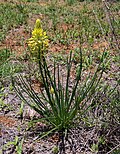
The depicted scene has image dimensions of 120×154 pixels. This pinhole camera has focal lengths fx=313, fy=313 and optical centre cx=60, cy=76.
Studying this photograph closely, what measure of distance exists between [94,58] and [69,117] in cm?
218

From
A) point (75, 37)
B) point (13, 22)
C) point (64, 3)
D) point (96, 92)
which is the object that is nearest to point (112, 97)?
point (96, 92)

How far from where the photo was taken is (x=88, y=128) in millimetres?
2818

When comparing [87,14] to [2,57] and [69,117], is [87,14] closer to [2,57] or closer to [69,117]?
[2,57]

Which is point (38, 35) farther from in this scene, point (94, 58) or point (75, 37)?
point (75, 37)

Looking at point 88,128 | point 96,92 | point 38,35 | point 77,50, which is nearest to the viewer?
point 38,35

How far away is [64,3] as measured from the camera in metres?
8.83

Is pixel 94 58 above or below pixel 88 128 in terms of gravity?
above

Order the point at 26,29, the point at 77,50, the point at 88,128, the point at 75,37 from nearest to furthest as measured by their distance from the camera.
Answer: the point at 88,128, the point at 77,50, the point at 75,37, the point at 26,29

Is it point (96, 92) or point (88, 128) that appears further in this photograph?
point (96, 92)

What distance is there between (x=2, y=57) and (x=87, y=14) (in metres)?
3.52

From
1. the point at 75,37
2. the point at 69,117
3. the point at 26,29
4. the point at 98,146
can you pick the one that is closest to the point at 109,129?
the point at 98,146

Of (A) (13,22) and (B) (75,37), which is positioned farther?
(A) (13,22)

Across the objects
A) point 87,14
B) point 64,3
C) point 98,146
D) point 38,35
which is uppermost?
point 64,3

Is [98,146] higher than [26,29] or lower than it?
lower
